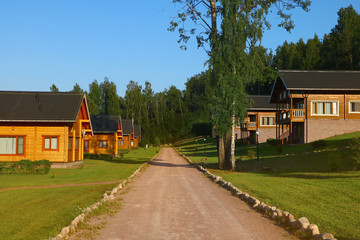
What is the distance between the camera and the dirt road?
7.84 metres

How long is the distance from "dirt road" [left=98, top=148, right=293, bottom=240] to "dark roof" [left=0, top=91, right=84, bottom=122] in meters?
17.0

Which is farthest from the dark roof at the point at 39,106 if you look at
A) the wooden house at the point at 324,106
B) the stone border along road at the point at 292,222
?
the wooden house at the point at 324,106

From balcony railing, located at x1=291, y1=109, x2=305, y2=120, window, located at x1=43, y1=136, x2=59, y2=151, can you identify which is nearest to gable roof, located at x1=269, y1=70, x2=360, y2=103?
balcony railing, located at x1=291, y1=109, x2=305, y2=120

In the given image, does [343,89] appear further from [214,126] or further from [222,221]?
[222,221]

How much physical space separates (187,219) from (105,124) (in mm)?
44495

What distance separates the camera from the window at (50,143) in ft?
96.4

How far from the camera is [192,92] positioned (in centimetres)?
14812

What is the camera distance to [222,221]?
9.16 m

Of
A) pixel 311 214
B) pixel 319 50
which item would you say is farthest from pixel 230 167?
pixel 319 50

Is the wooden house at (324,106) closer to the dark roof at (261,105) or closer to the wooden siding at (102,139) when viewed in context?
the dark roof at (261,105)

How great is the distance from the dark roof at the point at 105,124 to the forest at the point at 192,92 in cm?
2208

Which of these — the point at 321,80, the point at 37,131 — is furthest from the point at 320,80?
the point at 37,131

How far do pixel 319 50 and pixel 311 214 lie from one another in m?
81.3

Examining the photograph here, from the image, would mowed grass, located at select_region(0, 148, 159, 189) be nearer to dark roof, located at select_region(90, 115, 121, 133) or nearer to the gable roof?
the gable roof
